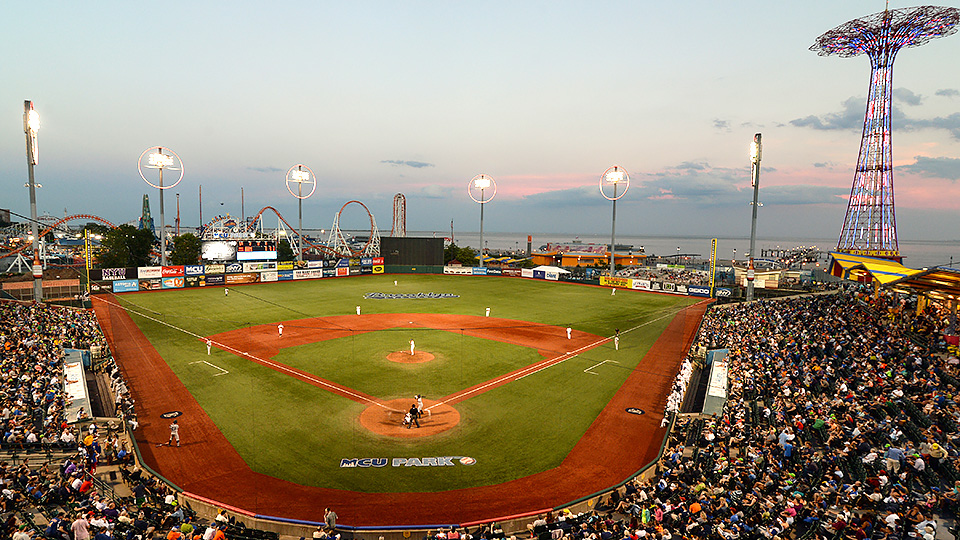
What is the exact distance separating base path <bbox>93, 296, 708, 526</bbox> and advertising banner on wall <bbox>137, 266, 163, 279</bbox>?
34.8m

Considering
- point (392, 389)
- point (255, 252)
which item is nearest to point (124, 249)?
point (255, 252)

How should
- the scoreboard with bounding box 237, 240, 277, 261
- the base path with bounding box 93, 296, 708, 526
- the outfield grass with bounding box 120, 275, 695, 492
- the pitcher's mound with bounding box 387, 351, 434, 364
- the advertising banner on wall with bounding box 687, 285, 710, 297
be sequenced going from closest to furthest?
the base path with bounding box 93, 296, 708, 526 → the outfield grass with bounding box 120, 275, 695, 492 → the pitcher's mound with bounding box 387, 351, 434, 364 → the advertising banner on wall with bounding box 687, 285, 710, 297 → the scoreboard with bounding box 237, 240, 277, 261

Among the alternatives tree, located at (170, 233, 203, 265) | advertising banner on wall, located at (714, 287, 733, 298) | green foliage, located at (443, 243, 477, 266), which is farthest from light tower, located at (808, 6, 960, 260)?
tree, located at (170, 233, 203, 265)

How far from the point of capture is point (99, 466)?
14.8 metres

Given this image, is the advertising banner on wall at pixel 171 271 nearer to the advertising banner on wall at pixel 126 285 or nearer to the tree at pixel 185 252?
the advertising banner on wall at pixel 126 285

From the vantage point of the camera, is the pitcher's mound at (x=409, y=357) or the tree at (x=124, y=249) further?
the tree at (x=124, y=249)

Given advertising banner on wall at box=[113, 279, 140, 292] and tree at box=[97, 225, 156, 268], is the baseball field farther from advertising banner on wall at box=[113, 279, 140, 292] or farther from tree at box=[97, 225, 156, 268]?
tree at box=[97, 225, 156, 268]

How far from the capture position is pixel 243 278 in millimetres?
60250

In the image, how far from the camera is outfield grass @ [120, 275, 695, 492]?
15.7 meters

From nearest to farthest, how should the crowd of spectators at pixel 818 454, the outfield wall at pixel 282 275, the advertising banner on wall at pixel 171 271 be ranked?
the crowd of spectators at pixel 818 454 → the outfield wall at pixel 282 275 → the advertising banner on wall at pixel 171 271

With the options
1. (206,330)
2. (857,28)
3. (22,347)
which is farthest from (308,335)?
(857,28)

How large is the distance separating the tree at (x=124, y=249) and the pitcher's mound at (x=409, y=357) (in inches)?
2691

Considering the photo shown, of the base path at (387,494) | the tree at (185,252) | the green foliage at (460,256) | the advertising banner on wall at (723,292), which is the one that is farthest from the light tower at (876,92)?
the tree at (185,252)

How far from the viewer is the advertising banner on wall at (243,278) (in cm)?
5917
